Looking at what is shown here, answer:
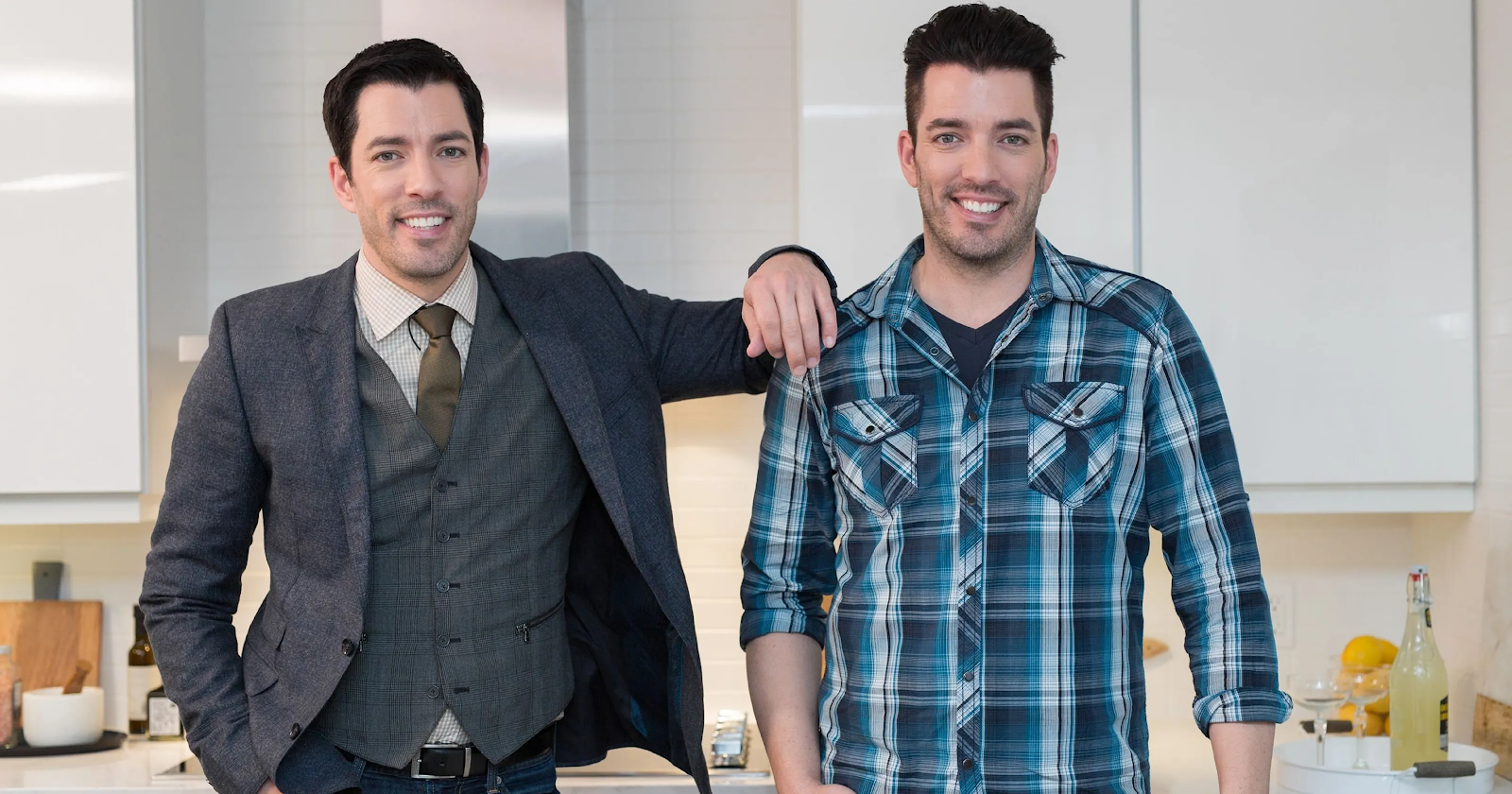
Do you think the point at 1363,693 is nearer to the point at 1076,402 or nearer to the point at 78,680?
the point at 1076,402

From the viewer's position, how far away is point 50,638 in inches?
107

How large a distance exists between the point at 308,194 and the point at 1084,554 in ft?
6.31

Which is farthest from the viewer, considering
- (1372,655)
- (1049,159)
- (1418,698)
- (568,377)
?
(1372,655)

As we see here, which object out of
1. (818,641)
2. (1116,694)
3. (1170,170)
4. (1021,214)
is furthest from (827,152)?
(1116,694)

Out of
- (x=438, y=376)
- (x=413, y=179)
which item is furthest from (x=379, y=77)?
(x=438, y=376)

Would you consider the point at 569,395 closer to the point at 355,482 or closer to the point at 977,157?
the point at 355,482

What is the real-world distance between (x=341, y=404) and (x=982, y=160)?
81 cm

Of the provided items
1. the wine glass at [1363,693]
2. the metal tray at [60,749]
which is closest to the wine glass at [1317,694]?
the wine glass at [1363,693]

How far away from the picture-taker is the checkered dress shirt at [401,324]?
165 cm

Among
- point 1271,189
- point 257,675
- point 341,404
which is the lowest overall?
point 257,675

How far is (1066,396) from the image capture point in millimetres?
1484

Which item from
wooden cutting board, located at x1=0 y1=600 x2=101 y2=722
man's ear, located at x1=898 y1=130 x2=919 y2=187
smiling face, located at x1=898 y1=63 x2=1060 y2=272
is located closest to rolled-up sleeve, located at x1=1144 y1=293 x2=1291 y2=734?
smiling face, located at x1=898 y1=63 x2=1060 y2=272

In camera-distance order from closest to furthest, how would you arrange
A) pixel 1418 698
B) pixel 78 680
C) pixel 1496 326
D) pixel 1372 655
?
pixel 1418 698
pixel 1496 326
pixel 1372 655
pixel 78 680

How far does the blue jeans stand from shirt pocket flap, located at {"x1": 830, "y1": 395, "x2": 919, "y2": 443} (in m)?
0.60
